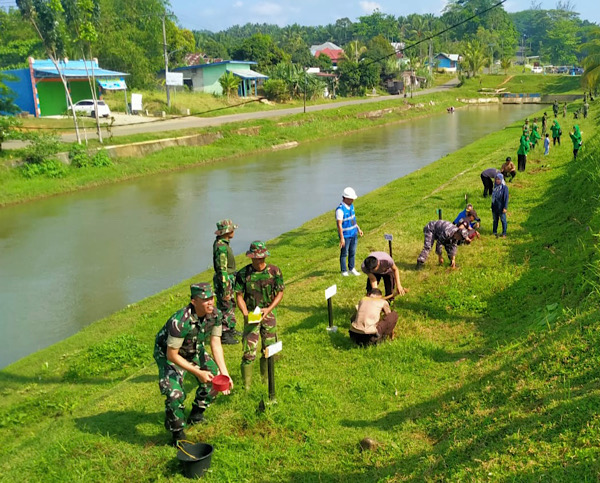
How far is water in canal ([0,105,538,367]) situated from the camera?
13.6 metres

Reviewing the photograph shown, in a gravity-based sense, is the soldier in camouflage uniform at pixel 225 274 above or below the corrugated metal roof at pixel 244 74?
below

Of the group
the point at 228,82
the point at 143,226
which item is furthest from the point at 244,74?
the point at 143,226

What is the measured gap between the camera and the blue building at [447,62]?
110 meters

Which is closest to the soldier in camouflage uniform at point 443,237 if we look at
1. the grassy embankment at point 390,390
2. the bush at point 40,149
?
the grassy embankment at point 390,390

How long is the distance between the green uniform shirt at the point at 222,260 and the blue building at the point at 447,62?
111m

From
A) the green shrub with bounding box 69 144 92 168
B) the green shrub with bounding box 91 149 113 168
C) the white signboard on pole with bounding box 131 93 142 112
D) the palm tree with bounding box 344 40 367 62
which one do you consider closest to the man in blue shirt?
the green shrub with bounding box 69 144 92 168

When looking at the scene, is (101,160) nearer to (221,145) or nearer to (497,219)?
(221,145)

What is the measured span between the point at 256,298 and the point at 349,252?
407 centimetres

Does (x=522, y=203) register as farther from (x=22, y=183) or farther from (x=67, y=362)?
(x=22, y=183)

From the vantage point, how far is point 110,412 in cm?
682

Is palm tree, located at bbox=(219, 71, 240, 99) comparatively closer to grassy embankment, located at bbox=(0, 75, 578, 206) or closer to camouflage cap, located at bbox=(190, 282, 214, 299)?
grassy embankment, located at bbox=(0, 75, 578, 206)

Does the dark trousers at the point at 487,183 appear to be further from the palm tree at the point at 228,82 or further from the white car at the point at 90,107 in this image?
the palm tree at the point at 228,82

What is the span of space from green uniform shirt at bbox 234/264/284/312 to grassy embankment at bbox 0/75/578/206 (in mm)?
21196

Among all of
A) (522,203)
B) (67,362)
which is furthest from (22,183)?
(522,203)
